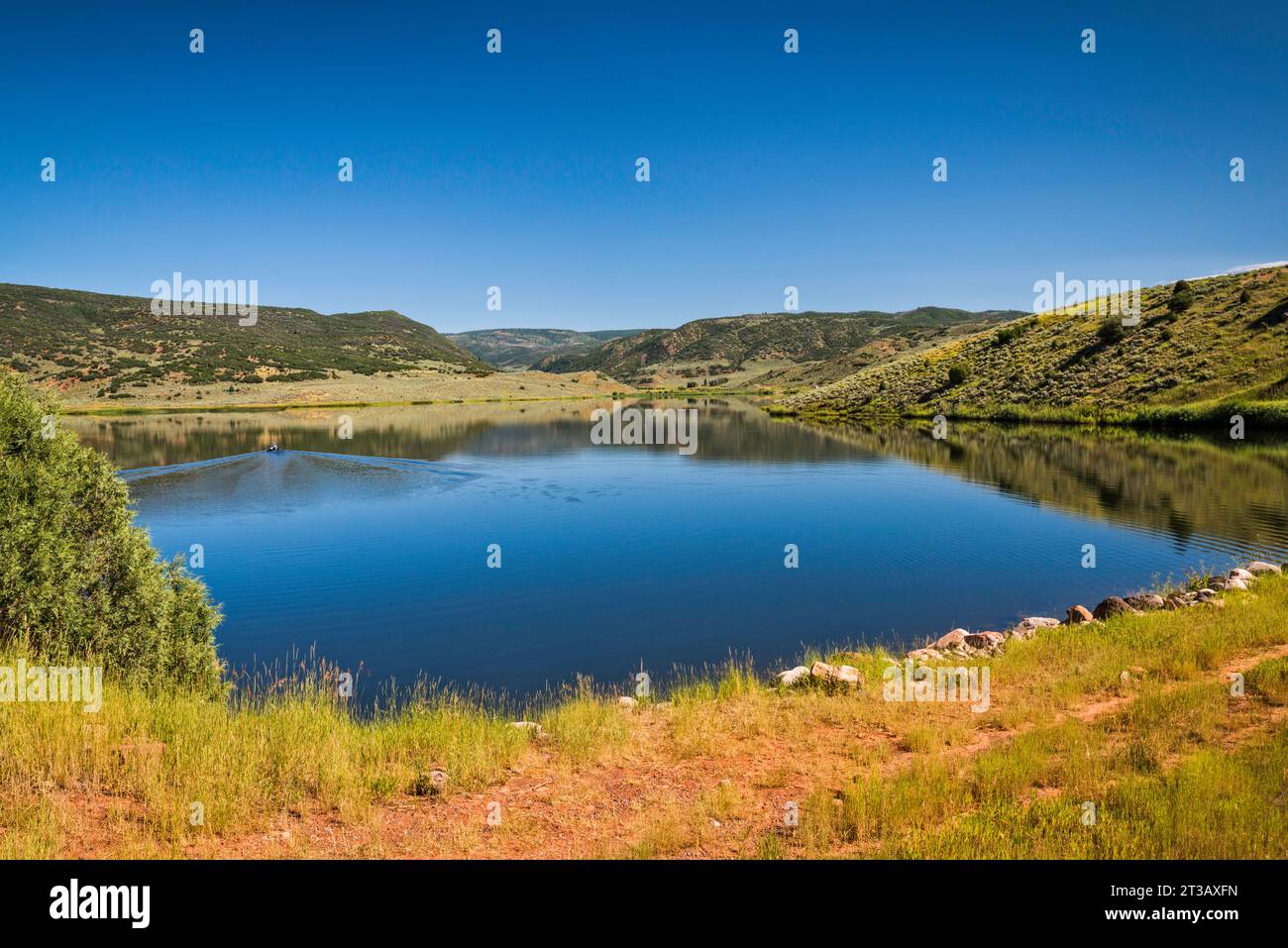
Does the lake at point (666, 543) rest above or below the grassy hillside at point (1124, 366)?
below

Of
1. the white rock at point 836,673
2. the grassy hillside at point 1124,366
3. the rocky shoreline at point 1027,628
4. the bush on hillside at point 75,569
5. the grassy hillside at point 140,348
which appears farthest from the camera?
the grassy hillside at point 140,348

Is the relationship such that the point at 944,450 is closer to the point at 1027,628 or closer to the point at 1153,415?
the point at 1153,415

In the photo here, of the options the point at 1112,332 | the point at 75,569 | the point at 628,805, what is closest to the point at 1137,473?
the point at 628,805

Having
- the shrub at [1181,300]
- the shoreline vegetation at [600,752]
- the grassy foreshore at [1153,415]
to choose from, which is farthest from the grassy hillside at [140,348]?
the shrub at [1181,300]

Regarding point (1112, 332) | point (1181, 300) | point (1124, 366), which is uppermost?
point (1181, 300)

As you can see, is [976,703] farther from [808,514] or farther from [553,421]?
[553,421]

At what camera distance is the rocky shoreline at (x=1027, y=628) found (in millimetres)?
10789

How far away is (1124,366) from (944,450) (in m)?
29.2

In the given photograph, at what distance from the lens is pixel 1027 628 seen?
13641mm

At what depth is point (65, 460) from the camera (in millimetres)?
9195

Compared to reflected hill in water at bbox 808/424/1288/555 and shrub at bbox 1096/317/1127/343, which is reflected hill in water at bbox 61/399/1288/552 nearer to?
reflected hill in water at bbox 808/424/1288/555

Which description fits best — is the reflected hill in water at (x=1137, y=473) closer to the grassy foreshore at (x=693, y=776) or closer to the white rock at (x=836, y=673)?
the grassy foreshore at (x=693, y=776)

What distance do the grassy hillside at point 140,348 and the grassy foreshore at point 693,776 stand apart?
123925mm
